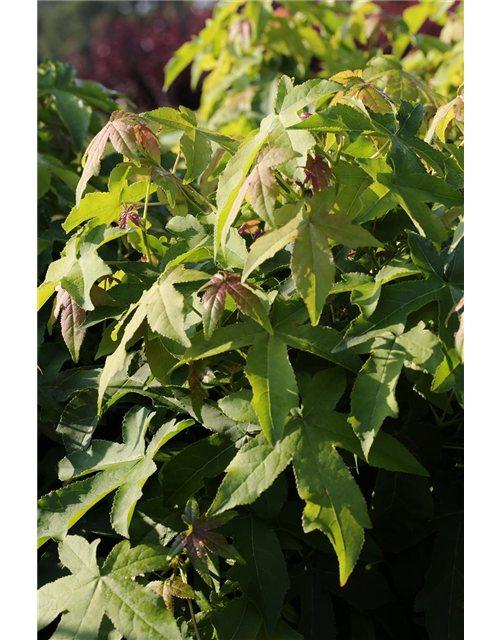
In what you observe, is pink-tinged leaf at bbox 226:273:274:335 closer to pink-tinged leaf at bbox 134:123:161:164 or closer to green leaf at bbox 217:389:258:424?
green leaf at bbox 217:389:258:424

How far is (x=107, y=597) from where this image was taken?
45.6 inches

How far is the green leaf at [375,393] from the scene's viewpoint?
Answer: 3.40 feet

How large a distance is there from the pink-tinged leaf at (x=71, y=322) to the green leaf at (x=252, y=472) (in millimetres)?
394

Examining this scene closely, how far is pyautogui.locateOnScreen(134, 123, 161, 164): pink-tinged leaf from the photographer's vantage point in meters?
1.35

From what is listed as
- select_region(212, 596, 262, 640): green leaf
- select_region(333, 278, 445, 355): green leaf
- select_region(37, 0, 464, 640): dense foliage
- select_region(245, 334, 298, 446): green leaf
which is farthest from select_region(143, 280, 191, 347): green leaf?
select_region(212, 596, 262, 640): green leaf

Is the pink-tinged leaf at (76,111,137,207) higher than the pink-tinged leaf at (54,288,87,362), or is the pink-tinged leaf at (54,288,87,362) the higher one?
the pink-tinged leaf at (76,111,137,207)

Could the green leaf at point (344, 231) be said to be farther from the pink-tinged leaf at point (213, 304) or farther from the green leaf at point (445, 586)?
the green leaf at point (445, 586)

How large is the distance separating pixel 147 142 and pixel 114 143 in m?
0.07

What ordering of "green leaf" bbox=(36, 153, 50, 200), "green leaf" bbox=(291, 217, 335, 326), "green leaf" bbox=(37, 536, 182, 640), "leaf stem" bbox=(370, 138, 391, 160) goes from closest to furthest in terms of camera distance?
"green leaf" bbox=(291, 217, 335, 326) < "green leaf" bbox=(37, 536, 182, 640) < "leaf stem" bbox=(370, 138, 391, 160) < "green leaf" bbox=(36, 153, 50, 200)

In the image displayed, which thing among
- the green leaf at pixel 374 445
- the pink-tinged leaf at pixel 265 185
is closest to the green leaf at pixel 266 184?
the pink-tinged leaf at pixel 265 185

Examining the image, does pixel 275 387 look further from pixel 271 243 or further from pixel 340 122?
pixel 340 122

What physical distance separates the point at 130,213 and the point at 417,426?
0.69m

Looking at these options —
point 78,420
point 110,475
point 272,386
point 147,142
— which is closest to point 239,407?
point 272,386

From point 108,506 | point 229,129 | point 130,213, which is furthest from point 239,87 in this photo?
point 108,506
